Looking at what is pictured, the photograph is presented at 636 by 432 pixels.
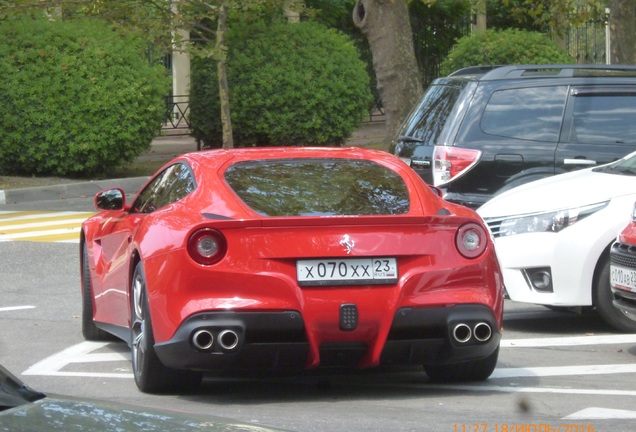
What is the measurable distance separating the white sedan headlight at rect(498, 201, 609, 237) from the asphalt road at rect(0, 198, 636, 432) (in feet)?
2.55

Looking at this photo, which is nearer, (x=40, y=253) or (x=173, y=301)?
(x=173, y=301)

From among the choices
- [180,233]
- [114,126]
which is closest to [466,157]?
[180,233]

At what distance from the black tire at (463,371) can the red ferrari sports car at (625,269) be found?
1.24 m

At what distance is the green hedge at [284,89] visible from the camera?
2317 cm

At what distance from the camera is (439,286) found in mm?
6543

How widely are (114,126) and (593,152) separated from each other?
37.3 ft

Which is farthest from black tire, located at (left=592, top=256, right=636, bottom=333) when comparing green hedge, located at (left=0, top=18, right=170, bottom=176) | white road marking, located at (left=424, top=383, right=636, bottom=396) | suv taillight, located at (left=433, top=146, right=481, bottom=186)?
green hedge, located at (left=0, top=18, right=170, bottom=176)

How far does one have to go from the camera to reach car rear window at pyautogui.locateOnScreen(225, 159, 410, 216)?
6723 mm

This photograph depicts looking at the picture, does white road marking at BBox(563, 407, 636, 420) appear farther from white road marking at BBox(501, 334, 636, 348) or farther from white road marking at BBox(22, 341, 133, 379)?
white road marking at BBox(22, 341, 133, 379)

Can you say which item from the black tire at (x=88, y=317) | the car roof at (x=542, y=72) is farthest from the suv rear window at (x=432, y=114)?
the black tire at (x=88, y=317)

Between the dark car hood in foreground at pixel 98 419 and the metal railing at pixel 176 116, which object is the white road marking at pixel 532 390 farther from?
the metal railing at pixel 176 116

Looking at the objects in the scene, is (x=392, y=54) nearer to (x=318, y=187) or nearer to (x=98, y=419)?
(x=318, y=187)

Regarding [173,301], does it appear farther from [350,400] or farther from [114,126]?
[114,126]

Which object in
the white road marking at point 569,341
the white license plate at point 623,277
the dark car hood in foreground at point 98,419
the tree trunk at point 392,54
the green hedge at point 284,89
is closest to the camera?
the dark car hood in foreground at point 98,419
